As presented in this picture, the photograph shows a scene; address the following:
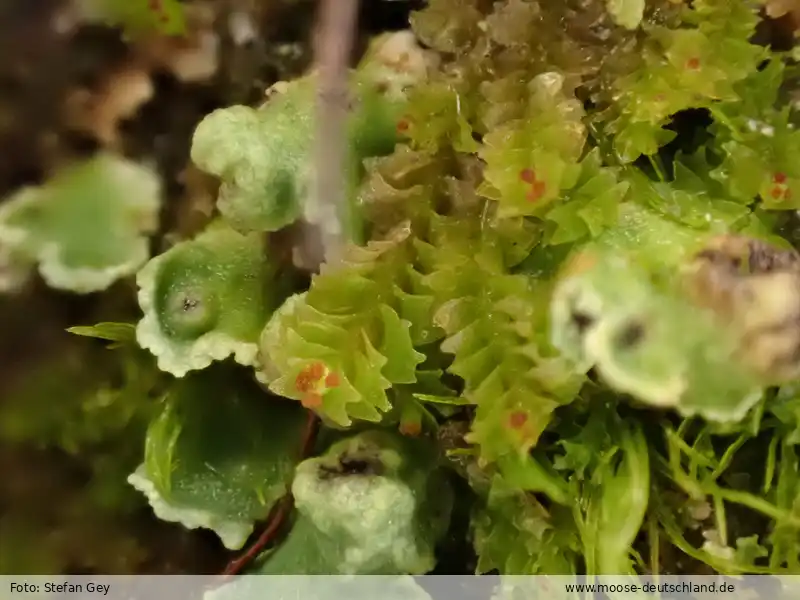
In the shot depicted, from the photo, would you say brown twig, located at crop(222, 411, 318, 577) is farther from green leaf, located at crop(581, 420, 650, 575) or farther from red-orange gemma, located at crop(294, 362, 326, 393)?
green leaf, located at crop(581, 420, 650, 575)

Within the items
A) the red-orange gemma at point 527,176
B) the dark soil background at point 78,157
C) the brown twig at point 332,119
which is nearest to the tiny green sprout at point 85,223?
the dark soil background at point 78,157

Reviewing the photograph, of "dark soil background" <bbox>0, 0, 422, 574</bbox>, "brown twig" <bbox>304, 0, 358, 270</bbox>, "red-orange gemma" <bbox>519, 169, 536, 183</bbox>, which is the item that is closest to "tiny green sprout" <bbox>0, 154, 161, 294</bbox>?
"dark soil background" <bbox>0, 0, 422, 574</bbox>

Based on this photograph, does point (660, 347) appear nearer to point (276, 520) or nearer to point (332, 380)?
point (332, 380)

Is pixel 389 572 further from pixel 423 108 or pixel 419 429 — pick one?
pixel 423 108

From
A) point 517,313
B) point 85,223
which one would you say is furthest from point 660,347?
point 85,223

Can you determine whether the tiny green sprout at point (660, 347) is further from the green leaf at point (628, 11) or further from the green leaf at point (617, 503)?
the green leaf at point (628, 11)

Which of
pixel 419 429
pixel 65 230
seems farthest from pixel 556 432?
pixel 65 230
